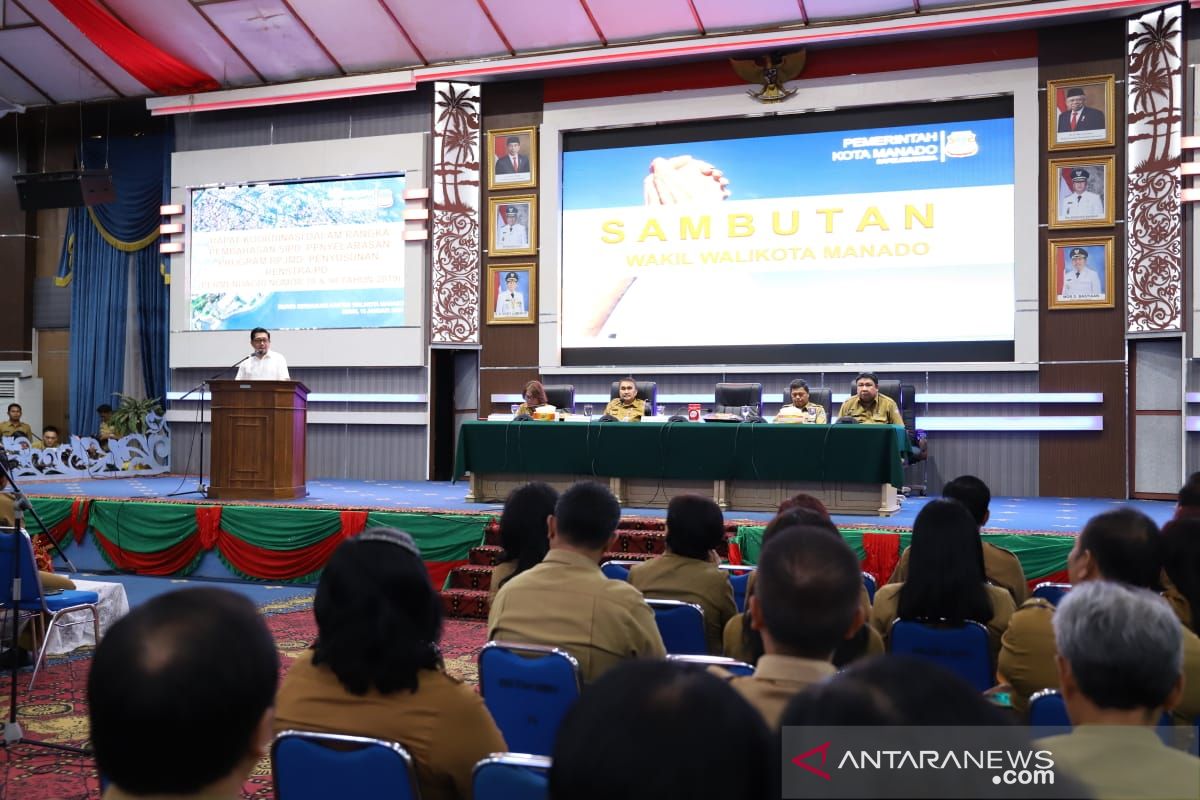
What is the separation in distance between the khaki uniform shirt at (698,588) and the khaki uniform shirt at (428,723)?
1300 mm

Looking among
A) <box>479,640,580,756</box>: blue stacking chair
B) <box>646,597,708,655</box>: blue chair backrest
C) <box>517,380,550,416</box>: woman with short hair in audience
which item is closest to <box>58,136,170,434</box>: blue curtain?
<box>517,380,550,416</box>: woman with short hair in audience

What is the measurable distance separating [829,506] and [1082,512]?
188 centimetres

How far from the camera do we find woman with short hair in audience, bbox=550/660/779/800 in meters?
0.77

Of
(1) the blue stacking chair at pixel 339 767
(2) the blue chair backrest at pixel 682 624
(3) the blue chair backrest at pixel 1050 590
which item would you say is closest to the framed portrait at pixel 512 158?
(3) the blue chair backrest at pixel 1050 590

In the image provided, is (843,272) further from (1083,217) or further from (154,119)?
(154,119)

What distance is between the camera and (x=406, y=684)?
1688mm

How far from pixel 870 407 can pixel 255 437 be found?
445 centimetres

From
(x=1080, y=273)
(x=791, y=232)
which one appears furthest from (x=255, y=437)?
(x=1080, y=273)

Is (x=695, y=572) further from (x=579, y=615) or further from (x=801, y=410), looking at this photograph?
(x=801, y=410)

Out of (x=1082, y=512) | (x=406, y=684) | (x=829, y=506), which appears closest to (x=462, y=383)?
(x=829, y=506)

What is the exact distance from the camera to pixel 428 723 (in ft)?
5.47

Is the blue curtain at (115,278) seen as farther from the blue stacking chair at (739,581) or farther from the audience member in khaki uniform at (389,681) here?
the audience member in khaki uniform at (389,681)

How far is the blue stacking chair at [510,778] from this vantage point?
1.47 metres

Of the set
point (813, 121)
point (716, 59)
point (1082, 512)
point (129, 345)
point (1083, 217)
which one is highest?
point (716, 59)
